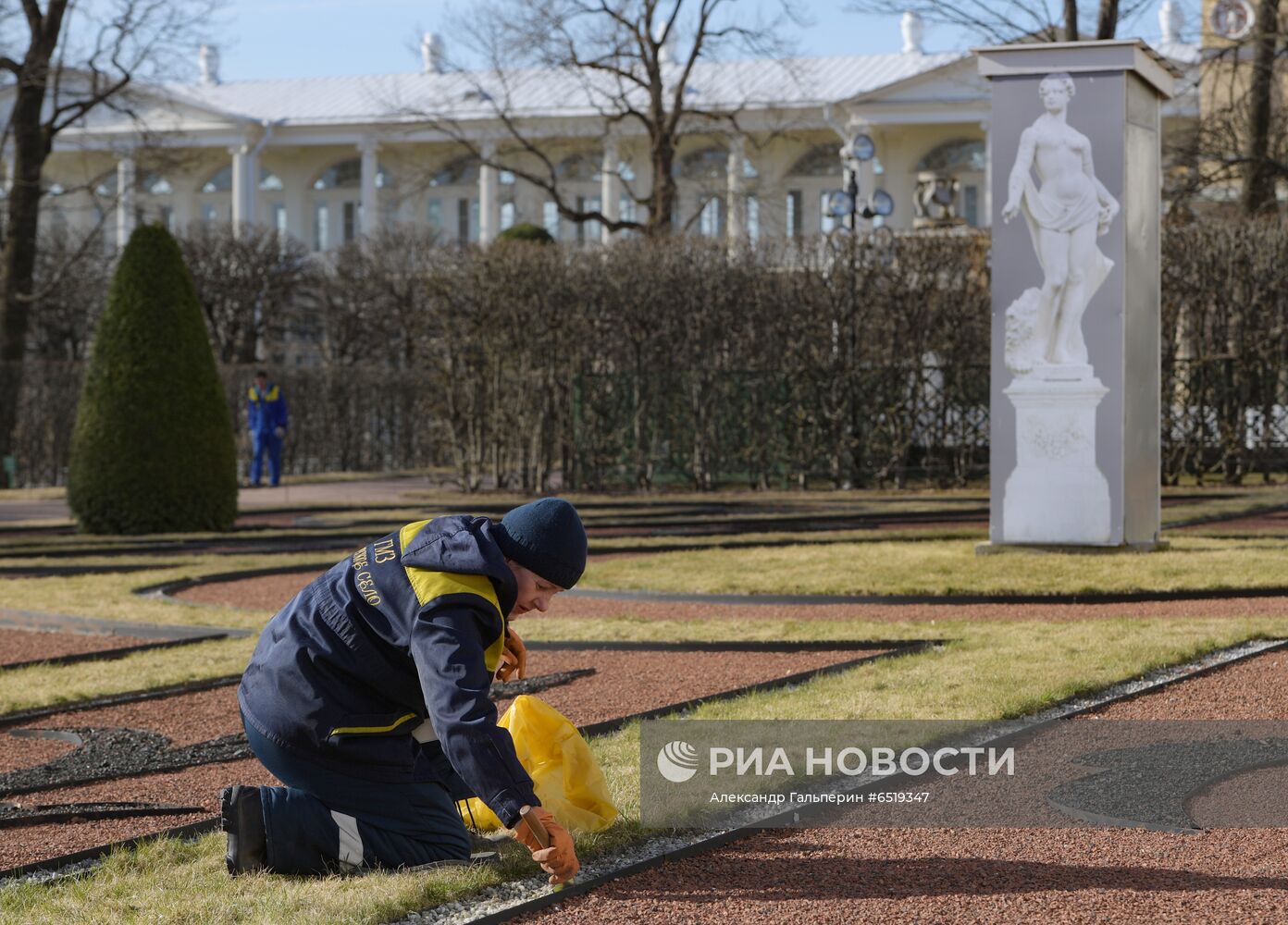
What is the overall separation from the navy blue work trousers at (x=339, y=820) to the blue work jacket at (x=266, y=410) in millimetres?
21317

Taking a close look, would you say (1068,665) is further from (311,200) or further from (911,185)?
(311,200)

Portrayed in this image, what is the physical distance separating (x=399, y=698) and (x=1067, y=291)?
338 inches

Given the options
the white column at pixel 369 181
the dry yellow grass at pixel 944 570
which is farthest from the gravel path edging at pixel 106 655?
the white column at pixel 369 181

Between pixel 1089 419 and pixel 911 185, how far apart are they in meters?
39.6

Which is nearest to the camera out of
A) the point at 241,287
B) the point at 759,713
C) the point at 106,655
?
the point at 759,713

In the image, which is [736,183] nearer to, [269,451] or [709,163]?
[709,163]

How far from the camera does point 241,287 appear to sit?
1626 inches

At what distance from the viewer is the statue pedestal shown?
12023 millimetres

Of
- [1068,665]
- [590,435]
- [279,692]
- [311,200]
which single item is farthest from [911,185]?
[279,692]

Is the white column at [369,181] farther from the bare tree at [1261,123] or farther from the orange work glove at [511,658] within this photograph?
the orange work glove at [511,658]

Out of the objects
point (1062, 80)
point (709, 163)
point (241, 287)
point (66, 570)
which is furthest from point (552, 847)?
point (709, 163)

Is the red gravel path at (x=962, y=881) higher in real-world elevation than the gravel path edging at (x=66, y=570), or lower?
lower

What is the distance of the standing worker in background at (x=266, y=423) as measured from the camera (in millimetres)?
25328

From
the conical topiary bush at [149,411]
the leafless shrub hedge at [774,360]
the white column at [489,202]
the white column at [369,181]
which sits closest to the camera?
the conical topiary bush at [149,411]
